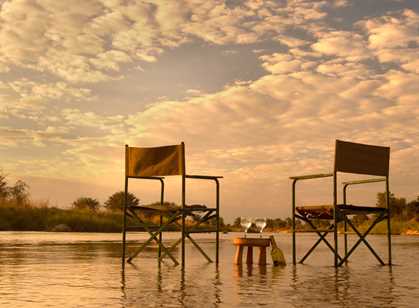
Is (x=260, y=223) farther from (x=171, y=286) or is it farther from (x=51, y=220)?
(x=51, y=220)

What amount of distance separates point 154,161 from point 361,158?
2562 millimetres

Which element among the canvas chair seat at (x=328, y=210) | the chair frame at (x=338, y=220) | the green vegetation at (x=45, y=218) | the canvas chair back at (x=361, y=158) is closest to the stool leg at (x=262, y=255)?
the chair frame at (x=338, y=220)

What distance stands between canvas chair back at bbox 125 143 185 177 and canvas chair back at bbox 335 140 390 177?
188 centimetres

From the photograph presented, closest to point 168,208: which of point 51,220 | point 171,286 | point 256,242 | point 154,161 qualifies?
point 154,161

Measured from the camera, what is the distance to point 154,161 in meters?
7.20

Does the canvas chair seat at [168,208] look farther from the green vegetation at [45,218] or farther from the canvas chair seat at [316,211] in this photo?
the green vegetation at [45,218]

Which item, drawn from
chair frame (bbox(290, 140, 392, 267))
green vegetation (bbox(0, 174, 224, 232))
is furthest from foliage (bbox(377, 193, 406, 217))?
chair frame (bbox(290, 140, 392, 267))

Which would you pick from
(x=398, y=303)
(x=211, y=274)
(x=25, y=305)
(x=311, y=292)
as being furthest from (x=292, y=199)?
(x=25, y=305)

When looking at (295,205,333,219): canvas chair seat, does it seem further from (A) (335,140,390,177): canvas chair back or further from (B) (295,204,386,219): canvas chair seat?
(A) (335,140,390,177): canvas chair back

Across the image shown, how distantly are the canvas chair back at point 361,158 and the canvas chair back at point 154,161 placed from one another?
1.88 m

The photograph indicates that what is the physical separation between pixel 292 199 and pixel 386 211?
121cm

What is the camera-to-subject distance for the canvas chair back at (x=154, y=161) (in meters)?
7.00

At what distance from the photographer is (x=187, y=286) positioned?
4711mm

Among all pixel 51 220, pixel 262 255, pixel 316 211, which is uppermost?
pixel 316 211
